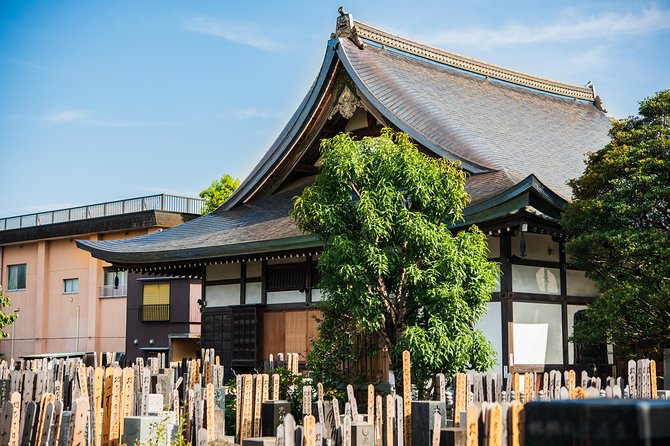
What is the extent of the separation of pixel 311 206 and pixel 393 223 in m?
1.25

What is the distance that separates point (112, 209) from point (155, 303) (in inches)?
249

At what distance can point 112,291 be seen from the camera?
3609 centimetres

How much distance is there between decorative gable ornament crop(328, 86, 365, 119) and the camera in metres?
19.1

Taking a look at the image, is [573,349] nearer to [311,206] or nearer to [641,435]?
[311,206]

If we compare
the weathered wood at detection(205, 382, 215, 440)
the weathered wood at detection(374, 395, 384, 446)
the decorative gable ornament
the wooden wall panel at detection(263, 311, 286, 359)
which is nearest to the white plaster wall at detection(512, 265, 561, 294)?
the decorative gable ornament

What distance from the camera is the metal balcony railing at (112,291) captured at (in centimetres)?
3562

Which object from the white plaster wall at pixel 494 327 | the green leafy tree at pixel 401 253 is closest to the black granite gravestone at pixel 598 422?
the green leafy tree at pixel 401 253

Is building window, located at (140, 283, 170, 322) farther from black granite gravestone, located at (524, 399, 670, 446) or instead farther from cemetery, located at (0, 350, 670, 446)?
black granite gravestone, located at (524, 399, 670, 446)

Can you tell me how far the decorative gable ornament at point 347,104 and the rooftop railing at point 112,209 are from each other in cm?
1730

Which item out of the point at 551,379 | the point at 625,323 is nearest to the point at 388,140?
the point at 551,379

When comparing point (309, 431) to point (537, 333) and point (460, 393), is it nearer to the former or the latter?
point (460, 393)

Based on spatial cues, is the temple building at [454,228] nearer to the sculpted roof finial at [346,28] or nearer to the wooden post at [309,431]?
the sculpted roof finial at [346,28]

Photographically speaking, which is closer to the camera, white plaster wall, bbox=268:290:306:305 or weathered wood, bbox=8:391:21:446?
weathered wood, bbox=8:391:21:446

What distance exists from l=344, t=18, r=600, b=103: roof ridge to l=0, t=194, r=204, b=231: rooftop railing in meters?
15.0
